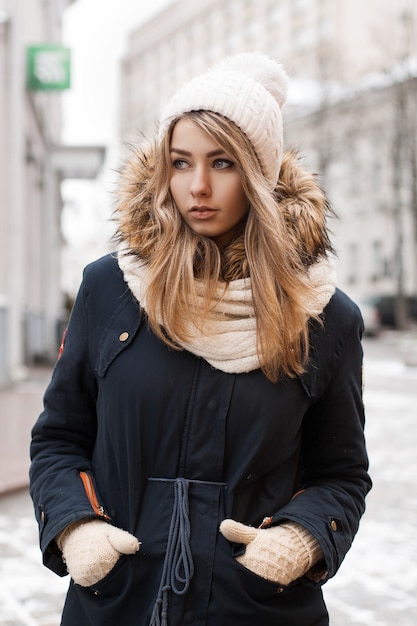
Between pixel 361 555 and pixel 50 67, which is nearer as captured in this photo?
pixel 361 555

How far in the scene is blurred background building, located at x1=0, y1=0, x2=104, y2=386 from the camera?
1362 centimetres

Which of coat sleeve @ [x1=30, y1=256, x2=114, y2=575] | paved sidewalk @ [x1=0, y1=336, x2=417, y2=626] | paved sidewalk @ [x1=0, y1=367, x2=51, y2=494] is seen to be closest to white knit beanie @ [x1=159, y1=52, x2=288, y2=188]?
coat sleeve @ [x1=30, y1=256, x2=114, y2=575]

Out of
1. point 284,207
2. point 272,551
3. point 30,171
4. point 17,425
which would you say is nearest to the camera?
point 272,551

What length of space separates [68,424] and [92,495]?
0.17m

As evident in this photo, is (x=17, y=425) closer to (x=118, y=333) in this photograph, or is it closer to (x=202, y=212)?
(x=118, y=333)

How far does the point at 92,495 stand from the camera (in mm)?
1813

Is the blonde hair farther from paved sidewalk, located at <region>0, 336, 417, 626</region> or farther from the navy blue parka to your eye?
paved sidewalk, located at <region>0, 336, 417, 626</region>

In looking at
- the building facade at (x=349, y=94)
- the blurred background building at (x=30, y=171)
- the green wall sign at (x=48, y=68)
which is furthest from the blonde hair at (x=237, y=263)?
the building facade at (x=349, y=94)

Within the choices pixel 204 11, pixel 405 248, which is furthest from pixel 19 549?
pixel 204 11

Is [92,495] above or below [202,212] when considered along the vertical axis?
below

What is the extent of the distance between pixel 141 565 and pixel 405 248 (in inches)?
1675

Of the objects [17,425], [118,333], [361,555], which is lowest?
[17,425]

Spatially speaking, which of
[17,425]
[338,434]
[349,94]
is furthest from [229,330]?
[349,94]

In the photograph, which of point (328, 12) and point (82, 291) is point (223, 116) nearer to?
point (82, 291)
